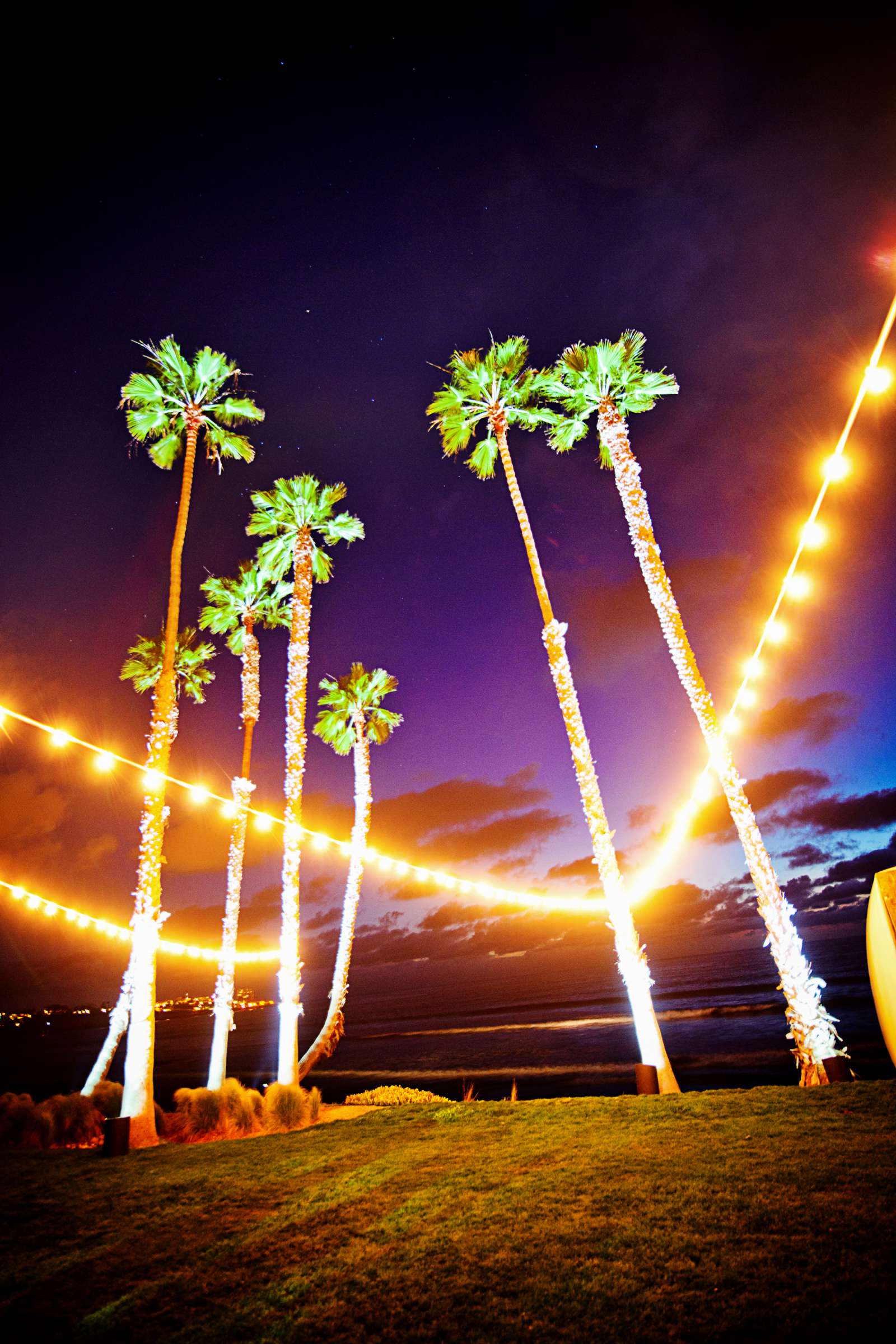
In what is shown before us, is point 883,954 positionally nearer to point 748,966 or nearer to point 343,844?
point 343,844

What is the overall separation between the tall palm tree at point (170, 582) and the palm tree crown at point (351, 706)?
25.9ft

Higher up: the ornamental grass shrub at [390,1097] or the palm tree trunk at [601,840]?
the palm tree trunk at [601,840]

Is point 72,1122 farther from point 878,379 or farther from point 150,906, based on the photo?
point 878,379

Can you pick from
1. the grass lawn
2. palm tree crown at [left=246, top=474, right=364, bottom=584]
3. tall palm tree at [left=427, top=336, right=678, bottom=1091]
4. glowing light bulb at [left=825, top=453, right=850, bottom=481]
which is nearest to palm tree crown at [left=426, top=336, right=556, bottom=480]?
tall palm tree at [left=427, top=336, right=678, bottom=1091]

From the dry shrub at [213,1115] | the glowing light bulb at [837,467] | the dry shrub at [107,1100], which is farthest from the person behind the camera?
the dry shrub at [107,1100]

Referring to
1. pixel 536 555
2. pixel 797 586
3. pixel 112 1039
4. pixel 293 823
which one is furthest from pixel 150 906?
pixel 797 586

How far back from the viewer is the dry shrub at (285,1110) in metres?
11.9

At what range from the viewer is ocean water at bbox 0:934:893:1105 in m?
22.9

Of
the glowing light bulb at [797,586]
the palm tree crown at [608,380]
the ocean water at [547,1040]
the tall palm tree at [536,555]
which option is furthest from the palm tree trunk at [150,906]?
the ocean water at [547,1040]

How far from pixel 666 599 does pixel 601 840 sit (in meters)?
5.48

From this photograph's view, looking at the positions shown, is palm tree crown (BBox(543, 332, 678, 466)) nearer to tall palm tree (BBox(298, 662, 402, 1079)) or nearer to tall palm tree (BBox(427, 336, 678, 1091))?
tall palm tree (BBox(427, 336, 678, 1091))

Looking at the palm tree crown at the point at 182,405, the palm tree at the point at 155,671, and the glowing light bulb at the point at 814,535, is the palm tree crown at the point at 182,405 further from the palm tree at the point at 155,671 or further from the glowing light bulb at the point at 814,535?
the glowing light bulb at the point at 814,535

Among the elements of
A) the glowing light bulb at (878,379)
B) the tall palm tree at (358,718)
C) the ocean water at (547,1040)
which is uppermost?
the tall palm tree at (358,718)

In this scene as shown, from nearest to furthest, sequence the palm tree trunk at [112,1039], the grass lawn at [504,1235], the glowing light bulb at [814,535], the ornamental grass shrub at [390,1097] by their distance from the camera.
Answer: the grass lawn at [504,1235]
the glowing light bulb at [814,535]
the palm tree trunk at [112,1039]
the ornamental grass shrub at [390,1097]
